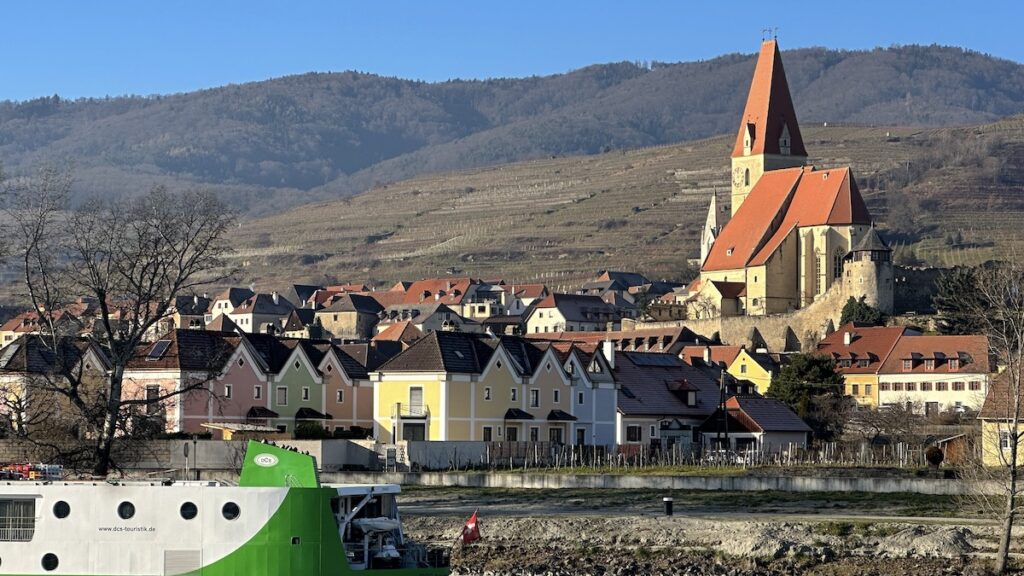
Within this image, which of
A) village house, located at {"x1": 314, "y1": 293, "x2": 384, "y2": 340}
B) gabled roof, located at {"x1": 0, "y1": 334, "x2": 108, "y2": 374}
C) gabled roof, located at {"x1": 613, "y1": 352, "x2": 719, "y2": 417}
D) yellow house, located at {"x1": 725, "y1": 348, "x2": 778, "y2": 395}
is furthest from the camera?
village house, located at {"x1": 314, "y1": 293, "x2": 384, "y2": 340}

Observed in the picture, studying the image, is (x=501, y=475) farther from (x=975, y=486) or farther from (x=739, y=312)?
(x=739, y=312)

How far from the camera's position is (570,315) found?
565ft

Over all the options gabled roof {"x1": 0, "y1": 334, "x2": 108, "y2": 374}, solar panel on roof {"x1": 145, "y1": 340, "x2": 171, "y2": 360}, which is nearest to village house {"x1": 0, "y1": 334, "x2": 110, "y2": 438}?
gabled roof {"x1": 0, "y1": 334, "x2": 108, "y2": 374}

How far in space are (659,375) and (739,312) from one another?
6226 cm

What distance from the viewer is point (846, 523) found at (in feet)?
149

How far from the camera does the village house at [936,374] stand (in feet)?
347

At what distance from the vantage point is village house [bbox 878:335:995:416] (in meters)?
106

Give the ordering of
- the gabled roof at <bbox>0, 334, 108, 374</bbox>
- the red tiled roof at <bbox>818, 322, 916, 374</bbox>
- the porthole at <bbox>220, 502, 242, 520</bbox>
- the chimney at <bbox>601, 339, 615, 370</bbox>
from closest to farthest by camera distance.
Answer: the porthole at <bbox>220, 502, 242, 520</bbox> < the gabled roof at <bbox>0, 334, 108, 374</bbox> < the chimney at <bbox>601, 339, 615, 370</bbox> < the red tiled roof at <bbox>818, 322, 916, 374</bbox>

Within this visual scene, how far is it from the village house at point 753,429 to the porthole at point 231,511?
47.6 m

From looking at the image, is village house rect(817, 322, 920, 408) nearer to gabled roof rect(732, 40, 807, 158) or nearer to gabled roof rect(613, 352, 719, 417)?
gabled roof rect(613, 352, 719, 417)

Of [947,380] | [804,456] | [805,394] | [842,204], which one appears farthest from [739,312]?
[804,456]

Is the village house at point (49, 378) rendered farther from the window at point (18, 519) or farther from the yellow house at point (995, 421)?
the yellow house at point (995, 421)

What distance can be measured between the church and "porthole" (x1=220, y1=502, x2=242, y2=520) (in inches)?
4369

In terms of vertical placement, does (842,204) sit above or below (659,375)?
above
